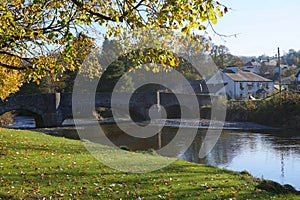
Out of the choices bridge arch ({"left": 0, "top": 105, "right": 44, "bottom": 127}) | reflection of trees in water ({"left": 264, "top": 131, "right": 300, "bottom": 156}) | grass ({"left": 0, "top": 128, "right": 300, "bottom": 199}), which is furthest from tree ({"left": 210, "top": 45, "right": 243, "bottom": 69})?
grass ({"left": 0, "top": 128, "right": 300, "bottom": 199})

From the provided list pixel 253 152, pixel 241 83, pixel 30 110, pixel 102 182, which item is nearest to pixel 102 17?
pixel 102 182

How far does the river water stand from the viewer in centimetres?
1525

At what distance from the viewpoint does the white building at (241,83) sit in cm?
5900

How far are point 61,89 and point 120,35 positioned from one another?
46.2 m

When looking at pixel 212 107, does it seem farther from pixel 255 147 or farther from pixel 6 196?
pixel 6 196

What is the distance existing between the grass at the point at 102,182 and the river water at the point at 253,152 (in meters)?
3.88

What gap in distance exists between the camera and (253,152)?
20297 millimetres

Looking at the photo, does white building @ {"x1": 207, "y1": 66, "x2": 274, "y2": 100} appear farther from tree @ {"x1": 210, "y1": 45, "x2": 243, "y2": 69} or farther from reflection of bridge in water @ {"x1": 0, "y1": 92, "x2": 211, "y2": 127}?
reflection of bridge in water @ {"x1": 0, "y1": 92, "x2": 211, "y2": 127}

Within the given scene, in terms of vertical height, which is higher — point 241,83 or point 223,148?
point 241,83

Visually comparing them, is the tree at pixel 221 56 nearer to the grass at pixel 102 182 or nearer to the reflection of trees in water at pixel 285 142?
the reflection of trees in water at pixel 285 142

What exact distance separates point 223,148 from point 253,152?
6.88ft

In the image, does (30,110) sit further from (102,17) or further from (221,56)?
(221,56)

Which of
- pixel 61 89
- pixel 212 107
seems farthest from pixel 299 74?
pixel 61 89

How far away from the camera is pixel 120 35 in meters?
8.07
